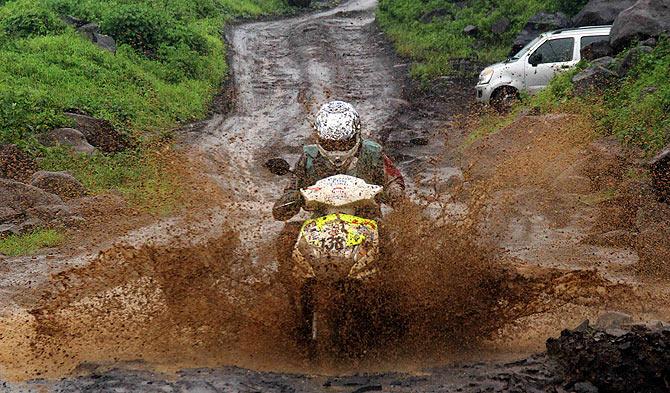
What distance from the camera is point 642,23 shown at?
15.1 metres

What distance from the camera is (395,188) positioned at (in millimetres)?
7098

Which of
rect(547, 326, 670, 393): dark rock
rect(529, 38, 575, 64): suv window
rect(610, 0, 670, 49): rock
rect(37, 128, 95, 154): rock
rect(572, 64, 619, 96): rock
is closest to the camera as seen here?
rect(547, 326, 670, 393): dark rock

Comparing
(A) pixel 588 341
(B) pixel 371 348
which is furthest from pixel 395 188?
(A) pixel 588 341

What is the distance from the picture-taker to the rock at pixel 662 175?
9.75m

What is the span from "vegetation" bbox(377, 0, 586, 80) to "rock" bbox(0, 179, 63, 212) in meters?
11.6

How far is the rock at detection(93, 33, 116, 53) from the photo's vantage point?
19656mm

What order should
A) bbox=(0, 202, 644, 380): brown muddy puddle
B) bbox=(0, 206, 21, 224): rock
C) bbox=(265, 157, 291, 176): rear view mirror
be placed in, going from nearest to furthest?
bbox=(0, 202, 644, 380): brown muddy puddle < bbox=(265, 157, 291, 176): rear view mirror < bbox=(0, 206, 21, 224): rock

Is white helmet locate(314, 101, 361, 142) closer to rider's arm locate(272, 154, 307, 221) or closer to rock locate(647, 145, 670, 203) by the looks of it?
rider's arm locate(272, 154, 307, 221)

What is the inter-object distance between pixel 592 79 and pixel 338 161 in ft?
30.0

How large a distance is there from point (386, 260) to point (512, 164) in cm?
768

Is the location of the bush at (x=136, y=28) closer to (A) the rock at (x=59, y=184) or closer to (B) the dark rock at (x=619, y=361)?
(A) the rock at (x=59, y=184)

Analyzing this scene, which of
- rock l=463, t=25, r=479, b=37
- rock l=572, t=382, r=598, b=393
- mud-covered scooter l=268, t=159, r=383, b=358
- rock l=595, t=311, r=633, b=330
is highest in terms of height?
mud-covered scooter l=268, t=159, r=383, b=358

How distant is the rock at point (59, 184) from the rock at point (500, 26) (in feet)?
46.1

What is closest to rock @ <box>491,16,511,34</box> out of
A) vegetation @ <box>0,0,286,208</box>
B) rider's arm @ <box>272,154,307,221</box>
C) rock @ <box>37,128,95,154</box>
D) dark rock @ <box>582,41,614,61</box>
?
dark rock @ <box>582,41,614,61</box>
